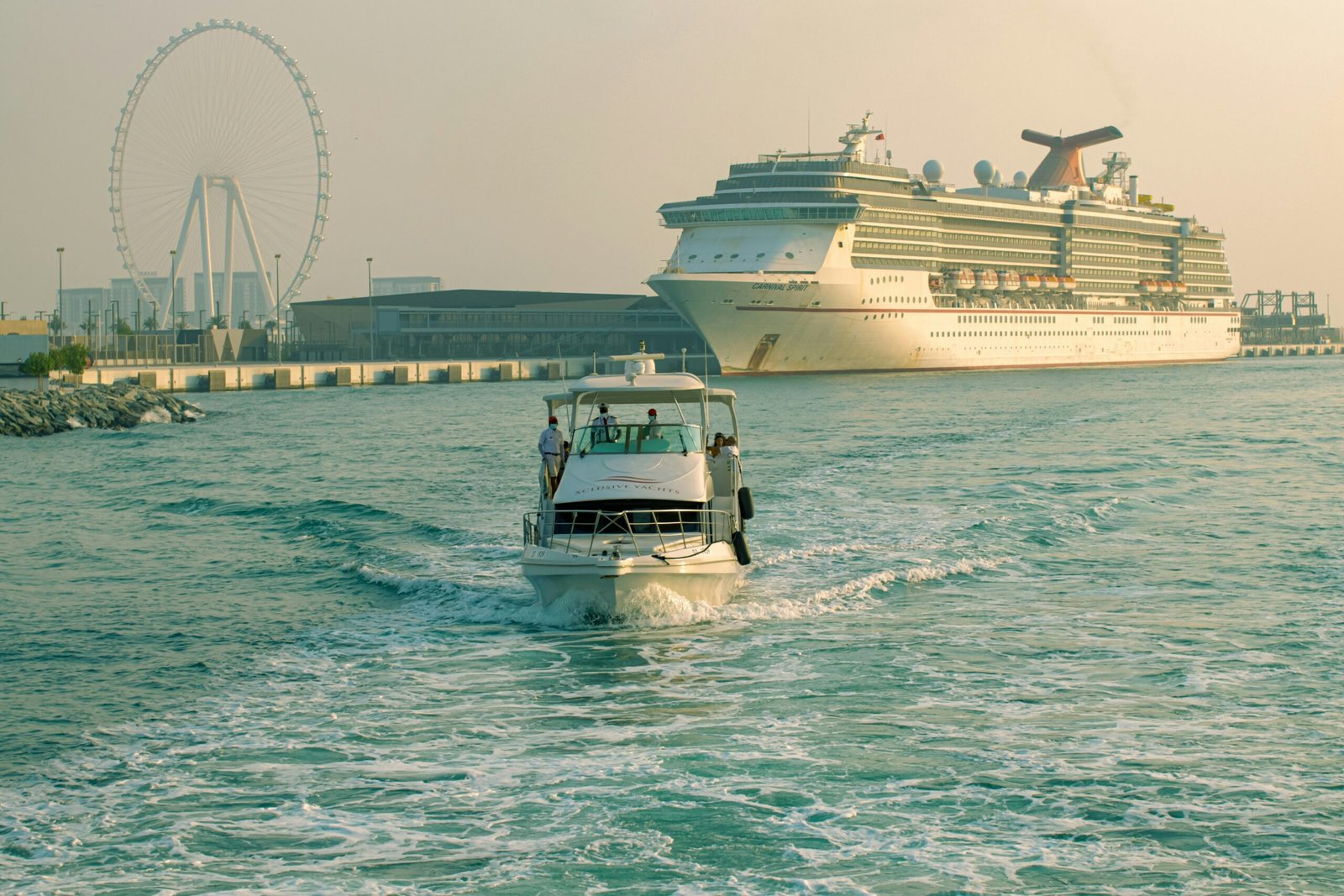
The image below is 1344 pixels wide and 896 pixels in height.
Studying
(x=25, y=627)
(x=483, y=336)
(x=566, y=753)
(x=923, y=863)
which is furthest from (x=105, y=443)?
(x=483, y=336)

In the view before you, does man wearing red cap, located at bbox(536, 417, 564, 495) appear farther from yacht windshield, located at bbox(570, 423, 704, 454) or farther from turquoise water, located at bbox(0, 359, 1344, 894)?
turquoise water, located at bbox(0, 359, 1344, 894)

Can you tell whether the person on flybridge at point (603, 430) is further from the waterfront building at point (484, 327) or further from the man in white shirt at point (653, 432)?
the waterfront building at point (484, 327)

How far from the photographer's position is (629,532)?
1731cm

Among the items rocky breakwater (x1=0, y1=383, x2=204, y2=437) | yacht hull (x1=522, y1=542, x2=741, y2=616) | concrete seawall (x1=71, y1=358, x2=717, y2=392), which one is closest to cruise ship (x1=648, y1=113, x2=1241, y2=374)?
concrete seawall (x1=71, y1=358, x2=717, y2=392)

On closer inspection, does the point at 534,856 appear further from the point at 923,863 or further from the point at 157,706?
the point at 157,706

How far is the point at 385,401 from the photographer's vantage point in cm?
7662

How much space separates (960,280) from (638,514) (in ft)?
283

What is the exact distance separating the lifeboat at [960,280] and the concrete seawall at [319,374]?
20.8 meters

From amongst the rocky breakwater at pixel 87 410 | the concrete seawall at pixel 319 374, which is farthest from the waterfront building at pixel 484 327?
the rocky breakwater at pixel 87 410

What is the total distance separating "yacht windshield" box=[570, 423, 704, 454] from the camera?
19391 millimetres

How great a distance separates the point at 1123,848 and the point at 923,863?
1.54 m

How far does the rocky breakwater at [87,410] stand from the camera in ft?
184

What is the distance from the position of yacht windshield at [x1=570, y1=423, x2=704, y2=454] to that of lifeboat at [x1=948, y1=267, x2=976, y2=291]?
83823 mm

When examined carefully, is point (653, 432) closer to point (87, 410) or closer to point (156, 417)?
point (87, 410)
